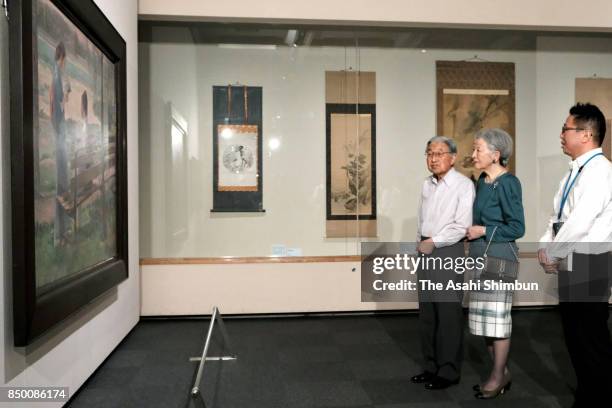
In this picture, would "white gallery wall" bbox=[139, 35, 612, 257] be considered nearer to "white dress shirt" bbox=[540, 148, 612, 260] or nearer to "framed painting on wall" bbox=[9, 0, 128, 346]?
"framed painting on wall" bbox=[9, 0, 128, 346]

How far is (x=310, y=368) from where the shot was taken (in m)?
3.10

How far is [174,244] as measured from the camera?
445 cm

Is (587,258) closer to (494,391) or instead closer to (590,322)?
(590,322)

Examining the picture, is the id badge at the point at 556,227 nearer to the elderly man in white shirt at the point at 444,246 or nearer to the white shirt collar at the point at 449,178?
the elderly man in white shirt at the point at 444,246

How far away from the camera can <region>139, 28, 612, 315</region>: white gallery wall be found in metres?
4.43

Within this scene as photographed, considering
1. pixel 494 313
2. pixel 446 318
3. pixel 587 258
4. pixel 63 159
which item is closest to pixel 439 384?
pixel 446 318

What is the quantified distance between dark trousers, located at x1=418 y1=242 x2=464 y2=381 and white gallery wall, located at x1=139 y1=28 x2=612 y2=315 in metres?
1.79

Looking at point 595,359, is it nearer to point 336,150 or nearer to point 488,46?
point 336,150

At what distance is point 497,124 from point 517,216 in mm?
2593

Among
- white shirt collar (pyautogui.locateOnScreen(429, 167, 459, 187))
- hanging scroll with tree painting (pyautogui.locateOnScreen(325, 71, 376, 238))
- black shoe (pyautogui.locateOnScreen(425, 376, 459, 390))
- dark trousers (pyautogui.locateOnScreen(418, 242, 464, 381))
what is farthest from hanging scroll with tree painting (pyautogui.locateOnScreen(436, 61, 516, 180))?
black shoe (pyautogui.locateOnScreen(425, 376, 459, 390))

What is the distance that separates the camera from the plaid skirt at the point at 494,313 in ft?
8.25

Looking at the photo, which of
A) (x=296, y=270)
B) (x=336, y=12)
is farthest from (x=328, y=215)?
(x=336, y=12)

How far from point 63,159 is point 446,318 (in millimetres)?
2216

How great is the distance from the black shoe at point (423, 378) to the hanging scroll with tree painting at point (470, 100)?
2.49 meters
